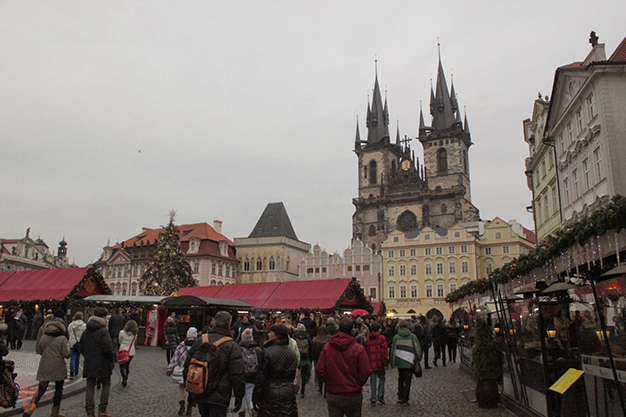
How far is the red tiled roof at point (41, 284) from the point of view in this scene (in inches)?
983

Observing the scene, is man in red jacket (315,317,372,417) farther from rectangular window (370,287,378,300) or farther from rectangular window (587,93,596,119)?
rectangular window (370,287,378,300)

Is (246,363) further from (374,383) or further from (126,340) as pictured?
(126,340)

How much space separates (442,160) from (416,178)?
447 cm

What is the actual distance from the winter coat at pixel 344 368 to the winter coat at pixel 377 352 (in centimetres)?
414

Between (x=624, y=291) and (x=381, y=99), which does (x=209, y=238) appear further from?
(x=624, y=291)

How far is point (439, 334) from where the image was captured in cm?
1808

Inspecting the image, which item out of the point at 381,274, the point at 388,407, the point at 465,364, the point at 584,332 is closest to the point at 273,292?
the point at 465,364

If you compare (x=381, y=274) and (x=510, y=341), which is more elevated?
(x=381, y=274)

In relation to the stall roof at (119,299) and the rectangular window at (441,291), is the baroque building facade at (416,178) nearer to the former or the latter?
the rectangular window at (441,291)

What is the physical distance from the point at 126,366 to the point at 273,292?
1720 cm

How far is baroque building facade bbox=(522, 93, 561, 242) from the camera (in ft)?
87.0

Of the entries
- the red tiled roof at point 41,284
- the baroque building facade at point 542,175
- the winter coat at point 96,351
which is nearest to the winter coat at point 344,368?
the winter coat at point 96,351

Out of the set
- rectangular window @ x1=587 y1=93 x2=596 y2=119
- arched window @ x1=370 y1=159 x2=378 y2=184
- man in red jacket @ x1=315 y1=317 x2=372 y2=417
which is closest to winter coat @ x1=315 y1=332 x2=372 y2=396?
man in red jacket @ x1=315 y1=317 x2=372 y2=417

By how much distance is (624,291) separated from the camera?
19.5 ft
